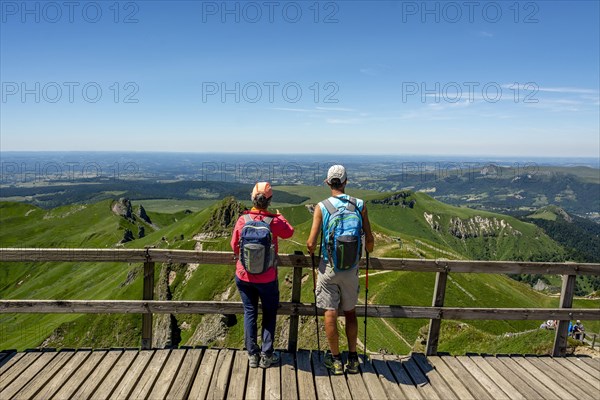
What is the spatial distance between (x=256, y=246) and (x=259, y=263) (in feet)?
1.21

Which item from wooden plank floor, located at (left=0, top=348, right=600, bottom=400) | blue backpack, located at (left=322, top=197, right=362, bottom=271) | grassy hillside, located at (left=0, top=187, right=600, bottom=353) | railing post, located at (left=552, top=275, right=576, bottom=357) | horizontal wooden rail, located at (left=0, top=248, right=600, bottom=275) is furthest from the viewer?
grassy hillside, located at (left=0, top=187, right=600, bottom=353)

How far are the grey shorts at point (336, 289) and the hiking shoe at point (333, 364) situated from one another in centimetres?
119

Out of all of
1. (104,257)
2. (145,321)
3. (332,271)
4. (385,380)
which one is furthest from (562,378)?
(104,257)

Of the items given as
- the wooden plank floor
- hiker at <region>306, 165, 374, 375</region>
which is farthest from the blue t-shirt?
the wooden plank floor

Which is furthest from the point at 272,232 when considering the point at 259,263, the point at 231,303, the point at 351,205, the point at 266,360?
the point at 266,360

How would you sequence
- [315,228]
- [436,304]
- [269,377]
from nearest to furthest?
1. [315,228]
2. [269,377]
3. [436,304]

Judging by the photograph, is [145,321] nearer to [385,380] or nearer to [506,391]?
[385,380]

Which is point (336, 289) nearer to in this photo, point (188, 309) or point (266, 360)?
point (266, 360)

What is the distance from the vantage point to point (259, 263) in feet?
23.7

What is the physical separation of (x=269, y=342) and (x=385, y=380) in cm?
254

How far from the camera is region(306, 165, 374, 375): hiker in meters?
7.38

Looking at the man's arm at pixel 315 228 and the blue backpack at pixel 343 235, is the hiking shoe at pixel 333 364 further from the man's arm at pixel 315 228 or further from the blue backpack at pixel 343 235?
the man's arm at pixel 315 228

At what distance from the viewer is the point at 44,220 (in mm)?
192625

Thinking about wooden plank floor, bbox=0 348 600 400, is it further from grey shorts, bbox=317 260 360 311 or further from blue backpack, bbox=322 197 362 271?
blue backpack, bbox=322 197 362 271
